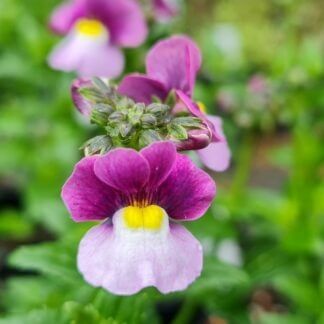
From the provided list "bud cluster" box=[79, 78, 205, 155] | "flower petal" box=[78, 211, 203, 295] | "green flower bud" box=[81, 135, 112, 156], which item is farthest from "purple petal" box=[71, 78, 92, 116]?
"flower petal" box=[78, 211, 203, 295]

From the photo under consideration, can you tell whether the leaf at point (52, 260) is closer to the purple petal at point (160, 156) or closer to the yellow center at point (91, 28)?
the purple petal at point (160, 156)

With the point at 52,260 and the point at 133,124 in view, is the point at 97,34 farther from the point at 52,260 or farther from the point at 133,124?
the point at 133,124

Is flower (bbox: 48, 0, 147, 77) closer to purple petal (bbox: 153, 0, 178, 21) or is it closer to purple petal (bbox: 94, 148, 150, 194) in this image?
purple petal (bbox: 153, 0, 178, 21)

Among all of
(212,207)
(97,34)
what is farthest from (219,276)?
(97,34)

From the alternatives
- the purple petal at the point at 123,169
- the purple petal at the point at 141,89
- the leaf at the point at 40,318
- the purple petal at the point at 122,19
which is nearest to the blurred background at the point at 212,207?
the leaf at the point at 40,318

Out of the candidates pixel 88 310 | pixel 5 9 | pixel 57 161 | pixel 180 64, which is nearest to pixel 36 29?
pixel 5 9

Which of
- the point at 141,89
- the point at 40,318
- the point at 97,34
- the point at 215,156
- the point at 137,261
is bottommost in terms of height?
the point at 40,318

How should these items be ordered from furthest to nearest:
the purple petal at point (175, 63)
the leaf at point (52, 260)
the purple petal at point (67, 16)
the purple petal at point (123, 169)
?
the purple petal at point (67, 16), the leaf at point (52, 260), the purple petal at point (175, 63), the purple petal at point (123, 169)

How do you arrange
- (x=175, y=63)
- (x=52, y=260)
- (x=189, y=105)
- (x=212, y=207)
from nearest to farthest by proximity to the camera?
1. (x=189, y=105)
2. (x=175, y=63)
3. (x=52, y=260)
4. (x=212, y=207)
